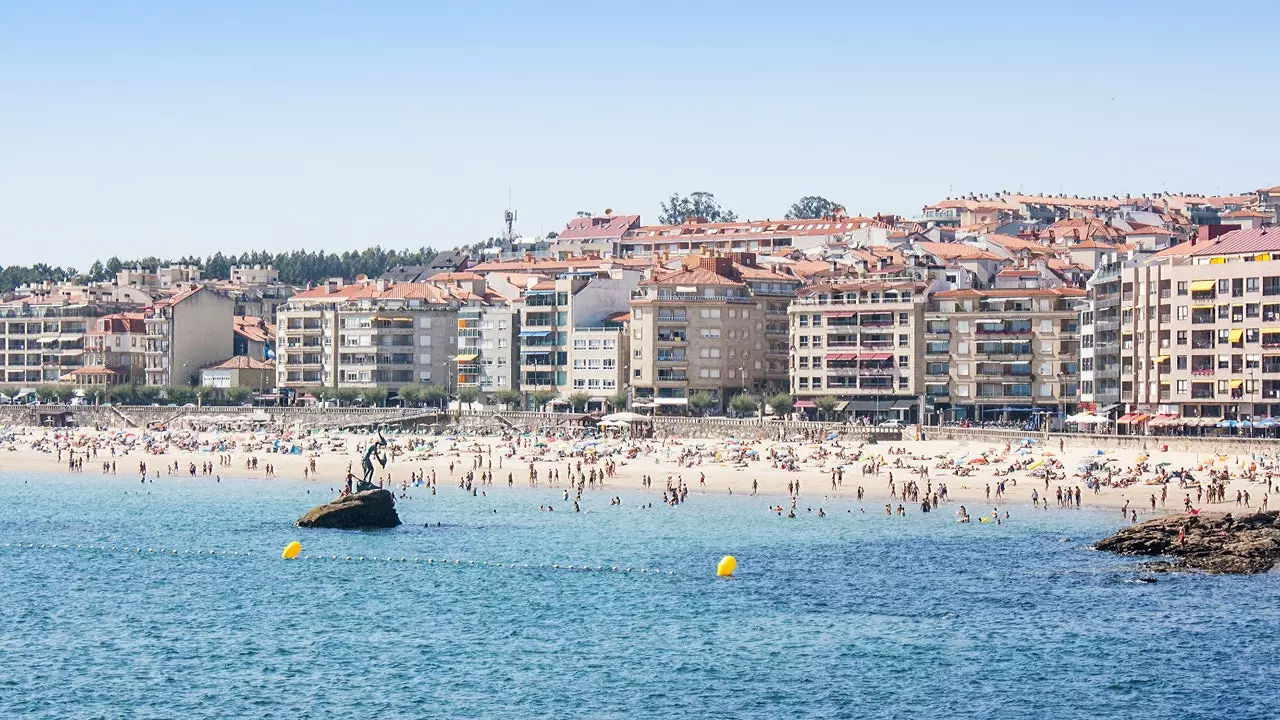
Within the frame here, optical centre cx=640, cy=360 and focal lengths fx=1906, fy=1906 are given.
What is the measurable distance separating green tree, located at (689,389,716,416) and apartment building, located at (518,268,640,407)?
6.96 meters

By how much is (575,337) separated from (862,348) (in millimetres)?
23479

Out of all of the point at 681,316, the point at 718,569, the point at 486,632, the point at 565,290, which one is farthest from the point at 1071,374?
the point at 486,632

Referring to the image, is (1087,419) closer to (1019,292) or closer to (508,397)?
(1019,292)

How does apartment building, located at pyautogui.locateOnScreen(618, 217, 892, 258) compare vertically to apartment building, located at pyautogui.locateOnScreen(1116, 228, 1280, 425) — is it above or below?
above

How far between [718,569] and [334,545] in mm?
14951

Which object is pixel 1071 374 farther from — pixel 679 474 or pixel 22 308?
pixel 22 308

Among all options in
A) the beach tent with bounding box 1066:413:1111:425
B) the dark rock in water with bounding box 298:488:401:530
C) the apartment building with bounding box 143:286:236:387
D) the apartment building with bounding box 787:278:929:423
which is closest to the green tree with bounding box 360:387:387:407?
the apartment building with bounding box 143:286:236:387

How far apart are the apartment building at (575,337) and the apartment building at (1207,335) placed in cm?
4076

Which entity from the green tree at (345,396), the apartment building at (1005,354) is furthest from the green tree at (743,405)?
the green tree at (345,396)

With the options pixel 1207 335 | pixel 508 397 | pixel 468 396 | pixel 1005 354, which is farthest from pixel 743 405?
pixel 1207 335

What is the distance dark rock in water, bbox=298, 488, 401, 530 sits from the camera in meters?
71.2

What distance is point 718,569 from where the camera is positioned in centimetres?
5991

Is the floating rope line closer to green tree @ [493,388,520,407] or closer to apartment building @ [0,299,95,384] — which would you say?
green tree @ [493,388,520,407]

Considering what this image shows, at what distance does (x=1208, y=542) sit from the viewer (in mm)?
58531
